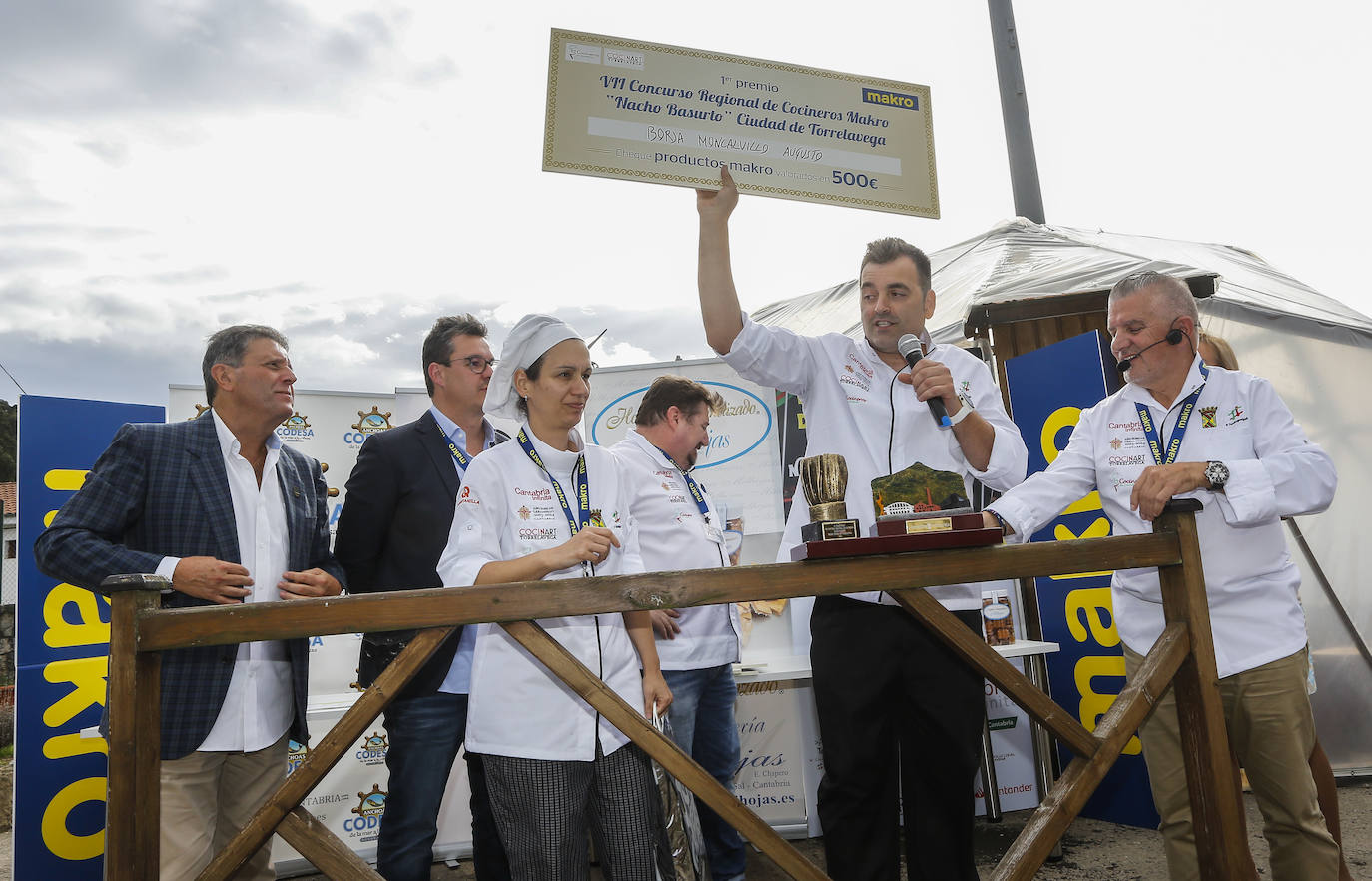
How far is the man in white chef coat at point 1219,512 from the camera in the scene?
212cm

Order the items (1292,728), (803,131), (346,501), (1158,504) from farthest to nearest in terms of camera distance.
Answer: (346,501) < (803,131) < (1292,728) < (1158,504)

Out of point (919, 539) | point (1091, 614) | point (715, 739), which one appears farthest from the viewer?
point (1091, 614)

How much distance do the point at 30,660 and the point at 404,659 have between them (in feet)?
11.0

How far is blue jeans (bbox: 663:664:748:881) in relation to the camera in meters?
3.48

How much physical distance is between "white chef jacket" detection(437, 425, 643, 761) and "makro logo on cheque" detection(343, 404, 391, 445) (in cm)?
279

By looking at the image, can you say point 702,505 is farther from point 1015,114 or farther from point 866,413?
point 1015,114

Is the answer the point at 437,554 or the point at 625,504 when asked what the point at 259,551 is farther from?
the point at 625,504

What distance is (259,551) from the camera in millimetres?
2406

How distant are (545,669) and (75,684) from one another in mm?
3187

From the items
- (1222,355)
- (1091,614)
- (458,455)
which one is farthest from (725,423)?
(1222,355)

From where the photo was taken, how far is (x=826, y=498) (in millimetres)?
1796

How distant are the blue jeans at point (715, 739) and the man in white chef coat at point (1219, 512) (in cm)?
166

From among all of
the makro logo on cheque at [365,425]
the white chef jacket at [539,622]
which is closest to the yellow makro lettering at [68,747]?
A: the makro logo on cheque at [365,425]

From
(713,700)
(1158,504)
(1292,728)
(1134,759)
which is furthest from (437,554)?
(1134,759)
